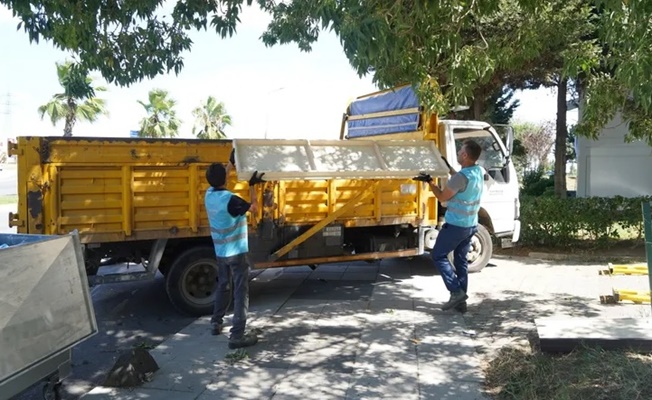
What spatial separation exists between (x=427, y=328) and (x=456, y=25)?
10.1 feet

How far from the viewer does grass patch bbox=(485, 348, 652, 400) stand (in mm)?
3816

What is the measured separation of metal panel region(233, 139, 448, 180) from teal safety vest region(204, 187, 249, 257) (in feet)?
1.00

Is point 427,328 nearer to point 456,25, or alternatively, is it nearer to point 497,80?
point 456,25

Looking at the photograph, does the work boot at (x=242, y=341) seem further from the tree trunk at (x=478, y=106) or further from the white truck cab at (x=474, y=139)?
the tree trunk at (x=478, y=106)

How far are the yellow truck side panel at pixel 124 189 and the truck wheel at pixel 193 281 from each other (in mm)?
339

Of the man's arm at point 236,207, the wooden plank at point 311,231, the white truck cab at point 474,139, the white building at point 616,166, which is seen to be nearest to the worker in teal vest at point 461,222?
the wooden plank at point 311,231

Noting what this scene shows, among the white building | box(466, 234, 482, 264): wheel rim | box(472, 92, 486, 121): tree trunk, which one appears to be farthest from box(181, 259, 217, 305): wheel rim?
the white building

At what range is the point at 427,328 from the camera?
18.6 ft

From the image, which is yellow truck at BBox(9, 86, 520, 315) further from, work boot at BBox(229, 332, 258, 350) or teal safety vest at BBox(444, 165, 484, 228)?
work boot at BBox(229, 332, 258, 350)

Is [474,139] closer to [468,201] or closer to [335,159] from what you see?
[468,201]

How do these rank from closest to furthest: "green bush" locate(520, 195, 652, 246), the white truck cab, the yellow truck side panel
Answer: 1. the yellow truck side panel
2. the white truck cab
3. "green bush" locate(520, 195, 652, 246)

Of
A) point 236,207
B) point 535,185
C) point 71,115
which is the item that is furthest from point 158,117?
point 236,207

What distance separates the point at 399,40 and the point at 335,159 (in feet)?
6.01

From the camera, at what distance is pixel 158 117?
110ft
